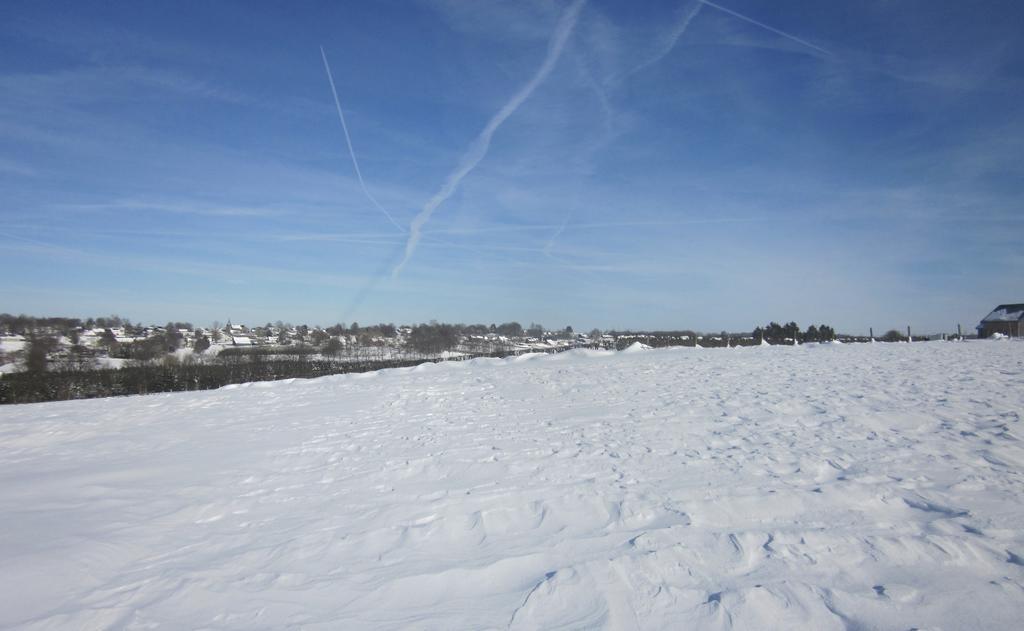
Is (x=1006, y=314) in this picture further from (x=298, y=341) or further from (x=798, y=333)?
(x=298, y=341)

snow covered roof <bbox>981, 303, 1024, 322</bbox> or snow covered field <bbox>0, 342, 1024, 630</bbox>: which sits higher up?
Answer: snow covered roof <bbox>981, 303, 1024, 322</bbox>

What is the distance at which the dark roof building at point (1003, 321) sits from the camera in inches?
1695

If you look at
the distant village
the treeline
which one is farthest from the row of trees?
the treeline

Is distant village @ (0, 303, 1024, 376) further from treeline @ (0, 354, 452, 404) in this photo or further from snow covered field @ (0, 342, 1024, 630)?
snow covered field @ (0, 342, 1024, 630)

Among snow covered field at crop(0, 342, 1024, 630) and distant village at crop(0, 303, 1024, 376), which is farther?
distant village at crop(0, 303, 1024, 376)

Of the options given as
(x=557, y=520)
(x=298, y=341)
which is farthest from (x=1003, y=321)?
(x=298, y=341)

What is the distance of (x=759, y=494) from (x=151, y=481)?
8084mm

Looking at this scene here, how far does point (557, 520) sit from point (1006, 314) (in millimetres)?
60869

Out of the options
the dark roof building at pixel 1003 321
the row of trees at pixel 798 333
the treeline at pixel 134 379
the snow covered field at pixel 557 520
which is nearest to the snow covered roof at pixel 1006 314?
the dark roof building at pixel 1003 321

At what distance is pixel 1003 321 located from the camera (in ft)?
147

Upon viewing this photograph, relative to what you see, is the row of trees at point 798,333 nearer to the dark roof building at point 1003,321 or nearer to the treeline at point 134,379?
the dark roof building at point 1003,321

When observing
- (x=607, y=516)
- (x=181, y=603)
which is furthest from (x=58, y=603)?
(x=607, y=516)

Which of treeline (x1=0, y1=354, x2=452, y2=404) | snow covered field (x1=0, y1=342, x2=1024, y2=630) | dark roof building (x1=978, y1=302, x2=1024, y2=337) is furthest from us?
treeline (x1=0, y1=354, x2=452, y2=404)

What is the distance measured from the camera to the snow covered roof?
43906 millimetres
